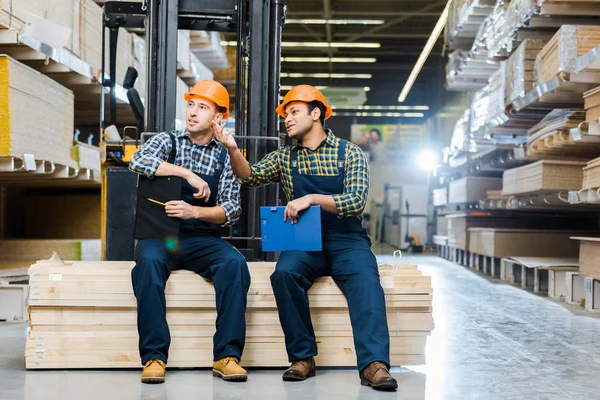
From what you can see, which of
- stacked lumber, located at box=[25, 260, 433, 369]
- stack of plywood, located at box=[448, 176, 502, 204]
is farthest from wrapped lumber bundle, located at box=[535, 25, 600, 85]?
stack of plywood, located at box=[448, 176, 502, 204]

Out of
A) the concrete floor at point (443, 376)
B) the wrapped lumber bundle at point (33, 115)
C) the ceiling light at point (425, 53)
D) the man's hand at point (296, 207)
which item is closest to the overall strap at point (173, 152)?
the man's hand at point (296, 207)

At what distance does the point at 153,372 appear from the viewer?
3811 mm

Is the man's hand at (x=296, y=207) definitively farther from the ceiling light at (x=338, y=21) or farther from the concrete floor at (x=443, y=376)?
the ceiling light at (x=338, y=21)

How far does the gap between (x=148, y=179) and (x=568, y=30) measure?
14.3 ft

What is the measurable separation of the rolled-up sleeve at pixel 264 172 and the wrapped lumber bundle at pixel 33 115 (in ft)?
8.65

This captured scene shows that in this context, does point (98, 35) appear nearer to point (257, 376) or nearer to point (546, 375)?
point (257, 376)

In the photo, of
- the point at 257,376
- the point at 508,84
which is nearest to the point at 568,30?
the point at 508,84

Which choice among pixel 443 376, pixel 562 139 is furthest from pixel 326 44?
pixel 443 376

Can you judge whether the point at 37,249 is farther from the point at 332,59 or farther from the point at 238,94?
the point at 332,59

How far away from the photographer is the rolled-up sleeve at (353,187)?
4.25 metres

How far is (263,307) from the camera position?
4.29 meters

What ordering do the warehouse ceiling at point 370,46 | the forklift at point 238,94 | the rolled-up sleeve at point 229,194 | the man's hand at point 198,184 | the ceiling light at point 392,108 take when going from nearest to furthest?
the man's hand at point 198,184 → the rolled-up sleeve at point 229,194 → the forklift at point 238,94 → the warehouse ceiling at point 370,46 → the ceiling light at point 392,108

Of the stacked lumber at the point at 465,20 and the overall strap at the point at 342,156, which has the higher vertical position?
the stacked lumber at the point at 465,20

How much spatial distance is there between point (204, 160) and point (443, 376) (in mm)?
1805
